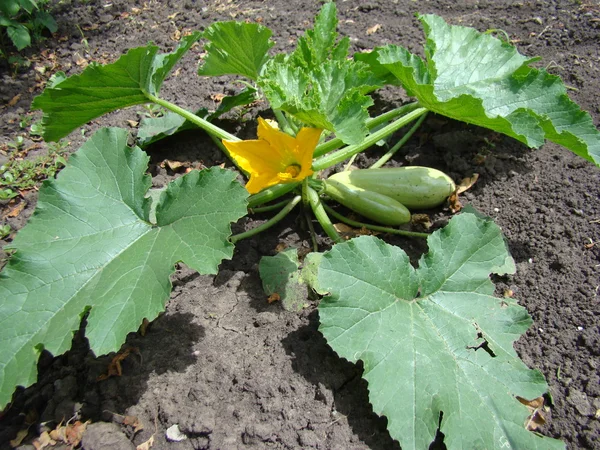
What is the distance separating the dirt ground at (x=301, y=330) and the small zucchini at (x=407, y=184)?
0.21 meters

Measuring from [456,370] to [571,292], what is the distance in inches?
32.5

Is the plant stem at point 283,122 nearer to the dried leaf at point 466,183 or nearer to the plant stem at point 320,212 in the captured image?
the plant stem at point 320,212

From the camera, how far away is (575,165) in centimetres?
265

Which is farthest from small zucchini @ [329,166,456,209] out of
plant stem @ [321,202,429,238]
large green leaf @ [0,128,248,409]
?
large green leaf @ [0,128,248,409]

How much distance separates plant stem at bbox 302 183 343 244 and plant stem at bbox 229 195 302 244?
0.32 ft

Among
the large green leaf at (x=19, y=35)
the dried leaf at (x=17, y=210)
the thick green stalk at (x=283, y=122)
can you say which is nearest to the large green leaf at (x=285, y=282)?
the thick green stalk at (x=283, y=122)

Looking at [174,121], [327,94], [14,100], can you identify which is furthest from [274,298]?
[14,100]

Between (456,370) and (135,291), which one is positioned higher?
(135,291)

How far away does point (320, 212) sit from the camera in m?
2.40

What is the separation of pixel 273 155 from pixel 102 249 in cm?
82

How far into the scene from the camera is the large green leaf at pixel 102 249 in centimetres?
165

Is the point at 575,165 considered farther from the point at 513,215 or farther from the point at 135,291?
the point at 135,291

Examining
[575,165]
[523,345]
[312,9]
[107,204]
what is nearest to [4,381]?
[107,204]

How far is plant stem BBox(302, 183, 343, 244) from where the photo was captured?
2330mm
